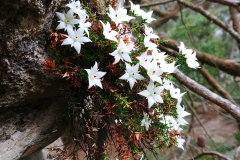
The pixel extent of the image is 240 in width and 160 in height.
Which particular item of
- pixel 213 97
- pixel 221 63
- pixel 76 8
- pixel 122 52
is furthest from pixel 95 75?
pixel 221 63

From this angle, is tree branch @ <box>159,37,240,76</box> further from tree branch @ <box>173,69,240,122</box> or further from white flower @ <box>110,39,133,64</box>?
white flower @ <box>110,39,133,64</box>

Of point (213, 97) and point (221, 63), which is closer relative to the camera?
point (213, 97)

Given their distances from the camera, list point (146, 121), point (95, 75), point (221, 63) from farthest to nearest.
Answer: point (221, 63), point (146, 121), point (95, 75)

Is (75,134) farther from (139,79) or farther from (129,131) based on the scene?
(139,79)

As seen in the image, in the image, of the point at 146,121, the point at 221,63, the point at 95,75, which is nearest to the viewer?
the point at 95,75

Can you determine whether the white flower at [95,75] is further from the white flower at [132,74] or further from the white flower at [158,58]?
the white flower at [158,58]

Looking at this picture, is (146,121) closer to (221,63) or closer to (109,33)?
(109,33)

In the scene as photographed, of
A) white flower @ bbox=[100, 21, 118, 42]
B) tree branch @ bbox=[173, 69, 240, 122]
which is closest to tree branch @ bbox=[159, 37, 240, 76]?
tree branch @ bbox=[173, 69, 240, 122]

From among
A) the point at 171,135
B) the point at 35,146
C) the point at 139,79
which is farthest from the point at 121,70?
the point at 35,146
